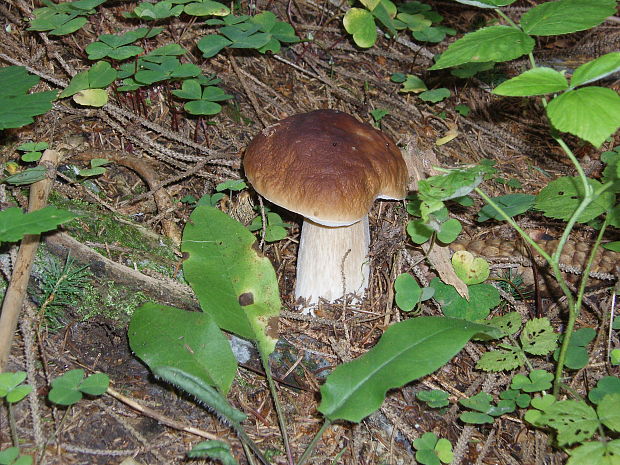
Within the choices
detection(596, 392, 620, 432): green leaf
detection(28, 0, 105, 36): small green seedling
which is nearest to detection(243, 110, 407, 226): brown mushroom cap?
detection(596, 392, 620, 432): green leaf

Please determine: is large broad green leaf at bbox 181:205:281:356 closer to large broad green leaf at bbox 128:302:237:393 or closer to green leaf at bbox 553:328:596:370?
large broad green leaf at bbox 128:302:237:393

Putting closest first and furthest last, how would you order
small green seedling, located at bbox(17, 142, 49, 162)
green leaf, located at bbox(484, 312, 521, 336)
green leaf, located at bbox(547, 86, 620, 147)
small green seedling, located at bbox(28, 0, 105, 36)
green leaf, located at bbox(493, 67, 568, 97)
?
1. green leaf, located at bbox(547, 86, 620, 147)
2. green leaf, located at bbox(493, 67, 568, 97)
3. green leaf, located at bbox(484, 312, 521, 336)
4. small green seedling, located at bbox(17, 142, 49, 162)
5. small green seedling, located at bbox(28, 0, 105, 36)

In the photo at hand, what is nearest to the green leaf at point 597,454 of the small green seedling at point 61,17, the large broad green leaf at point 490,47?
the large broad green leaf at point 490,47

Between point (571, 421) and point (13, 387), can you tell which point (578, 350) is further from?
point (13, 387)

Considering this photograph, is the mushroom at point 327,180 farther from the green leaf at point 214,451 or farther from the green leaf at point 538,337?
the green leaf at point 214,451

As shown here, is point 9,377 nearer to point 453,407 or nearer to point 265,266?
point 265,266

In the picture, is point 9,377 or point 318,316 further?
point 318,316

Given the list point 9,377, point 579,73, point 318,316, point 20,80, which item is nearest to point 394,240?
point 318,316
